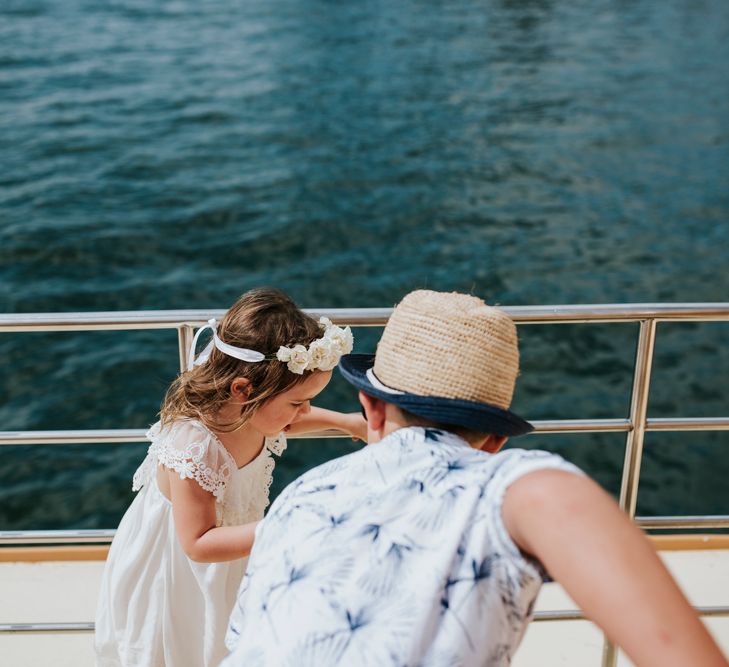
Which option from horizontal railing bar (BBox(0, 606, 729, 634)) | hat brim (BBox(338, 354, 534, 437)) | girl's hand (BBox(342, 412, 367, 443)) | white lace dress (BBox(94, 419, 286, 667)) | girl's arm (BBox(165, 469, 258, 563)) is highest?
hat brim (BBox(338, 354, 534, 437))

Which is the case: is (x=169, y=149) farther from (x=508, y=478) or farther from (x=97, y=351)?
(x=508, y=478)

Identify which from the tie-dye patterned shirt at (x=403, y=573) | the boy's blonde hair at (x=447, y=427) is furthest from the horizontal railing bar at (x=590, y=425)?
the tie-dye patterned shirt at (x=403, y=573)

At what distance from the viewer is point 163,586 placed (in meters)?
1.92

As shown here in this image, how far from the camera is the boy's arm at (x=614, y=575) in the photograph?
839 millimetres

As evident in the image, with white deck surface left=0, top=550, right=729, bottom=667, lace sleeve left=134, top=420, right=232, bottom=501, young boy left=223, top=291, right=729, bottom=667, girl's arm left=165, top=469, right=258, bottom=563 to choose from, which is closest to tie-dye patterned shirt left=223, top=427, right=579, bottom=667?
young boy left=223, top=291, right=729, bottom=667

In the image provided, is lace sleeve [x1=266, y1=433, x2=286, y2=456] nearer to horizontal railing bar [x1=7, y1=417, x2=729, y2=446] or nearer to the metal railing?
the metal railing

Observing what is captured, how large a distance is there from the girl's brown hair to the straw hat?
26.5 inches

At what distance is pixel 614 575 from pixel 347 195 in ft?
37.9

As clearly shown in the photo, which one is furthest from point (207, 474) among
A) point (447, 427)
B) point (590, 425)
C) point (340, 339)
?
point (590, 425)

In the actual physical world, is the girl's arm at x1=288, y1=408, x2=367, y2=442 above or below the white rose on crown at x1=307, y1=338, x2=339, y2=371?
below

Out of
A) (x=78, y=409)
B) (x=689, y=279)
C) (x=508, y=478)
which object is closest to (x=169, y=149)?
(x=78, y=409)

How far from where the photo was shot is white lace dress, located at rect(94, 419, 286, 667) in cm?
189

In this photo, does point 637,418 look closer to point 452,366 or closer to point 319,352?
point 319,352

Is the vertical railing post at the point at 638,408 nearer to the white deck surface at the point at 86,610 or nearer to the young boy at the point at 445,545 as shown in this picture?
the white deck surface at the point at 86,610
